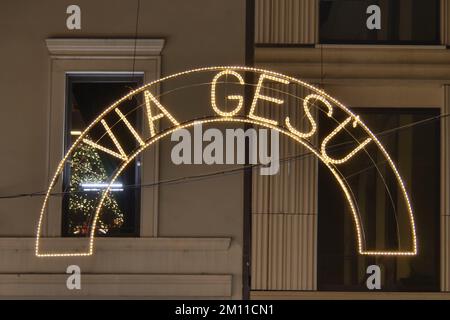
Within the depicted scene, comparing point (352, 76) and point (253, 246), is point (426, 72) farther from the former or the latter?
point (253, 246)

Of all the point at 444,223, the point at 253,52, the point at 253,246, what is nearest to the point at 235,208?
the point at 253,246

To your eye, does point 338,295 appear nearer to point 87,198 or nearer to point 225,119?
point 225,119

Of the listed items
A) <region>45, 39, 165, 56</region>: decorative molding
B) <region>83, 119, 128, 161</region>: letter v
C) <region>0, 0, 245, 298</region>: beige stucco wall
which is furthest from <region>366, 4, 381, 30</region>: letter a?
<region>83, 119, 128, 161</region>: letter v

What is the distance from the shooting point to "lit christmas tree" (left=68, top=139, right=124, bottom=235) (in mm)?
8039

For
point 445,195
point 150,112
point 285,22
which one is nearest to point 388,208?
point 445,195

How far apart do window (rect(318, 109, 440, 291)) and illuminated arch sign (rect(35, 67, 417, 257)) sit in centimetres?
11

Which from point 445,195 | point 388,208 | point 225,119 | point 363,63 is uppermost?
point 363,63

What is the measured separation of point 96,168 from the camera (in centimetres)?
809

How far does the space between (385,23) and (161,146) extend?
8.09 ft

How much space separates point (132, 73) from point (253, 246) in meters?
2.01

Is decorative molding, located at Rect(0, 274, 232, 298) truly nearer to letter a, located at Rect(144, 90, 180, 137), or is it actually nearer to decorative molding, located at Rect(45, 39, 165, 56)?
letter a, located at Rect(144, 90, 180, 137)

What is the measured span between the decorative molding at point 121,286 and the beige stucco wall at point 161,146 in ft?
0.06

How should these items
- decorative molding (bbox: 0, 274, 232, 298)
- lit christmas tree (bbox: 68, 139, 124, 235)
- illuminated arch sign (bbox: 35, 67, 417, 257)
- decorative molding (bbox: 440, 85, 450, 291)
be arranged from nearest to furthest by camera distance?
illuminated arch sign (bbox: 35, 67, 417, 257)
decorative molding (bbox: 0, 274, 232, 298)
decorative molding (bbox: 440, 85, 450, 291)
lit christmas tree (bbox: 68, 139, 124, 235)

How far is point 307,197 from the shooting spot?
7.93 metres
